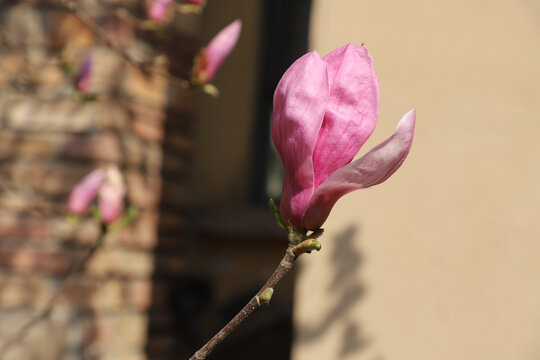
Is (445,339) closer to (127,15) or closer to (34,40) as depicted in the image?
(127,15)

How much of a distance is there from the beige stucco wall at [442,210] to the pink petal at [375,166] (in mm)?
724

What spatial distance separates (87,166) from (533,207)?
3.71ft

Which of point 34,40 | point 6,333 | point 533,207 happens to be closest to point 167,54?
point 34,40

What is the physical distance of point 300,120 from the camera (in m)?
0.43

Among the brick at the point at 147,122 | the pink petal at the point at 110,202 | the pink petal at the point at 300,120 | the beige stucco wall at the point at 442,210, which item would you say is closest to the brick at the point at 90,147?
the brick at the point at 147,122

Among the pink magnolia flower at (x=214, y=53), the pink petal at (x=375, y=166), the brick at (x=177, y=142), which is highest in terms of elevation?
the pink petal at (x=375, y=166)

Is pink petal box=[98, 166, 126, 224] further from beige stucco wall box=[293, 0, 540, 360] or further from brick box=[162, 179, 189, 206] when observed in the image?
brick box=[162, 179, 189, 206]

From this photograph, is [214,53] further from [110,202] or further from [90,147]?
[90,147]

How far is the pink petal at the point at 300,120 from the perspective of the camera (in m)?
0.42

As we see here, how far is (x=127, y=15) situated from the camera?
1603mm

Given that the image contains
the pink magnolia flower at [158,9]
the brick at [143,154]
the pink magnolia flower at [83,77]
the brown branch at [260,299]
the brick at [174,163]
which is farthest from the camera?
the brick at [174,163]

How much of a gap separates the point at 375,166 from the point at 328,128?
0.19 feet

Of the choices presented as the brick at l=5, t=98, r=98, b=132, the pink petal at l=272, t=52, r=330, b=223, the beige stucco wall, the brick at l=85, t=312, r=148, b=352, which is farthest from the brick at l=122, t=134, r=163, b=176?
the pink petal at l=272, t=52, r=330, b=223

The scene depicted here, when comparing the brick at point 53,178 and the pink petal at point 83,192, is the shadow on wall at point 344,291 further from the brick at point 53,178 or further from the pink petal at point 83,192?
the brick at point 53,178
